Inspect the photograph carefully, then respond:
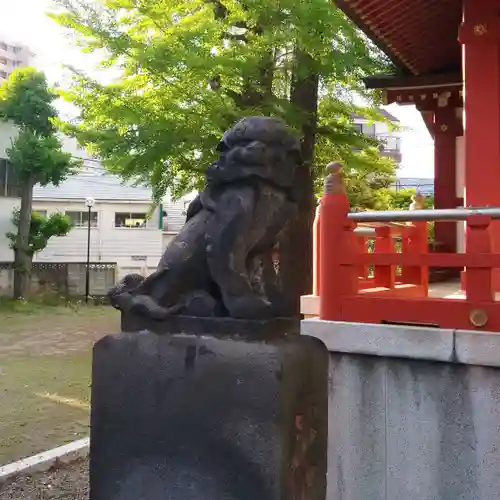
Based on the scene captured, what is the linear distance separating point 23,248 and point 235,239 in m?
19.3

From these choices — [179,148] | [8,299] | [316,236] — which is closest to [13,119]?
[8,299]

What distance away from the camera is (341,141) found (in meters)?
9.29

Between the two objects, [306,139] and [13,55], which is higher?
[13,55]

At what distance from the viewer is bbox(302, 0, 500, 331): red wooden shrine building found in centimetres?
416

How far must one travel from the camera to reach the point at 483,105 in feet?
17.8

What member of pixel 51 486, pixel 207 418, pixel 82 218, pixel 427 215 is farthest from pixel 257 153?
pixel 82 218

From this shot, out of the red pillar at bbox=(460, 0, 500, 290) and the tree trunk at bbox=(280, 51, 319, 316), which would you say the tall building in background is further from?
the red pillar at bbox=(460, 0, 500, 290)

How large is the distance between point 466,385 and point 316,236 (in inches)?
80.2

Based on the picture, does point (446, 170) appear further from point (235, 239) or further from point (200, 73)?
point (235, 239)

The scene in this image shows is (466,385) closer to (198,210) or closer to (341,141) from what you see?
(198,210)

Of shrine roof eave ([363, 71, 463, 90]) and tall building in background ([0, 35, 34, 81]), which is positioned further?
tall building in background ([0, 35, 34, 81])

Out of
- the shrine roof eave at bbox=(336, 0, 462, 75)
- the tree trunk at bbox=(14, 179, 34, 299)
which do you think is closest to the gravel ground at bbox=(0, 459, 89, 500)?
the shrine roof eave at bbox=(336, 0, 462, 75)

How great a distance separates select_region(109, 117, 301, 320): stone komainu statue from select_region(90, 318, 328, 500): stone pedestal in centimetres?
13

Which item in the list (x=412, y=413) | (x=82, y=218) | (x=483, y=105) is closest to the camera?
(x=412, y=413)
